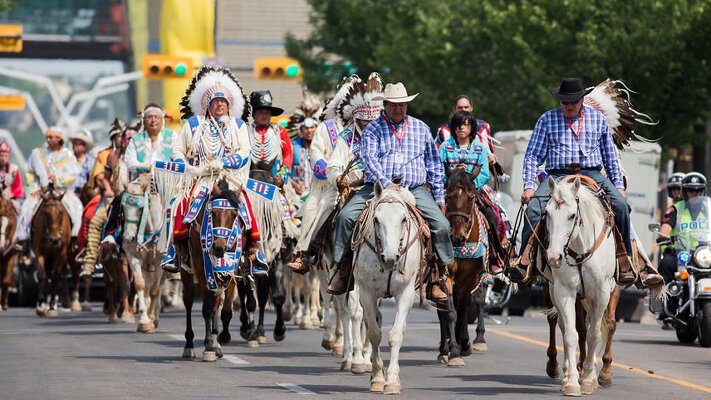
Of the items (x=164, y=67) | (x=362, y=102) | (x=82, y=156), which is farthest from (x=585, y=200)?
(x=164, y=67)

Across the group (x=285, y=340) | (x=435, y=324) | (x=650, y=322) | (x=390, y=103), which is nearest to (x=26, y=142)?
(x=650, y=322)

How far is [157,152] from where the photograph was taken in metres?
23.3

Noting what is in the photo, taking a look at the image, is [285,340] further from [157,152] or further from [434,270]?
[434,270]

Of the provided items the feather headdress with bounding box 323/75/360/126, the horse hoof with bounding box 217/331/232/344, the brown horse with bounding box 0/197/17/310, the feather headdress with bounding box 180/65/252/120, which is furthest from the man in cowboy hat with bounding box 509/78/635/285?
the brown horse with bounding box 0/197/17/310

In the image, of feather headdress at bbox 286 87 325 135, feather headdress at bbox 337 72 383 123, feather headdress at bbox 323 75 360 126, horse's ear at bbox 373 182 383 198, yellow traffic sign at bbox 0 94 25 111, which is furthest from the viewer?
yellow traffic sign at bbox 0 94 25 111

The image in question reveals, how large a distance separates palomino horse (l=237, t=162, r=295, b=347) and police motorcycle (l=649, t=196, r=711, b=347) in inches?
189

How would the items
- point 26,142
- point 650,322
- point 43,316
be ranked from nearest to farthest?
point 43,316
point 650,322
point 26,142

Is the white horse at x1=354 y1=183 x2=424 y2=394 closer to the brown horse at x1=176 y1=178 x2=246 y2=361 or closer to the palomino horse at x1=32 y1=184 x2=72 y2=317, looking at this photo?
the brown horse at x1=176 y1=178 x2=246 y2=361

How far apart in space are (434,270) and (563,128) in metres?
1.75

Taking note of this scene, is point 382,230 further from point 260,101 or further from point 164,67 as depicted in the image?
point 164,67

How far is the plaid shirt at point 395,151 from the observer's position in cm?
1656

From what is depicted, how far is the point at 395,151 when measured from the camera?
16.6 meters

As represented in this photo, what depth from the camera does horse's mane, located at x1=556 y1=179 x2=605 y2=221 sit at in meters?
15.5

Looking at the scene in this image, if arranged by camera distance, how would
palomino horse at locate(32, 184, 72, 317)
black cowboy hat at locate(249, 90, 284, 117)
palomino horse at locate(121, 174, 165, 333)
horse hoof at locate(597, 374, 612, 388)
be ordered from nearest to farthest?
horse hoof at locate(597, 374, 612, 388) → black cowboy hat at locate(249, 90, 284, 117) → palomino horse at locate(121, 174, 165, 333) → palomino horse at locate(32, 184, 72, 317)
